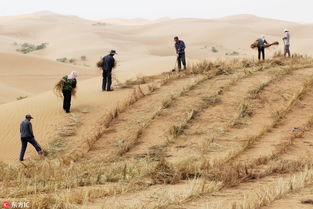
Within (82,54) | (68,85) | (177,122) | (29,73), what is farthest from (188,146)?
(82,54)

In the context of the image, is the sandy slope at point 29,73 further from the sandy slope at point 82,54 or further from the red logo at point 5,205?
the red logo at point 5,205

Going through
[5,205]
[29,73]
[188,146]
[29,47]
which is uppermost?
[29,47]

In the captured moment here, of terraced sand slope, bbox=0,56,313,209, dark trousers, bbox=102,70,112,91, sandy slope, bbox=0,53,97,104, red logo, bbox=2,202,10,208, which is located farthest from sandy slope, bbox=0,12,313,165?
red logo, bbox=2,202,10,208

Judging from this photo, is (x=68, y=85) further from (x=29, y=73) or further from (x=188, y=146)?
(x=29, y=73)

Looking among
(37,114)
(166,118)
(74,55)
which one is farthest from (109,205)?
(74,55)

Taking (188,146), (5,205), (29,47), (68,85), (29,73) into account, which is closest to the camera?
(5,205)

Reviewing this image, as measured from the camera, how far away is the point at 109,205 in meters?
6.43

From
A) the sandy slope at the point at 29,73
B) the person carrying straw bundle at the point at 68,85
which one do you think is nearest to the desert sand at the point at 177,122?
the person carrying straw bundle at the point at 68,85

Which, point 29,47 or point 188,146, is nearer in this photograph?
point 188,146

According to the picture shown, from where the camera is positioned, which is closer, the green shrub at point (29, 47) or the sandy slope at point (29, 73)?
the sandy slope at point (29, 73)

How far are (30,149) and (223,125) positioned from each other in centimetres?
469

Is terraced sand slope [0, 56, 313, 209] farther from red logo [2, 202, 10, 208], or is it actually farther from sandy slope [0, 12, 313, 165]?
sandy slope [0, 12, 313, 165]

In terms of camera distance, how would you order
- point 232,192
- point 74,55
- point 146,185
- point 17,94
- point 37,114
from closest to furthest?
Result: point 232,192 → point 146,185 → point 37,114 → point 17,94 → point 74,55

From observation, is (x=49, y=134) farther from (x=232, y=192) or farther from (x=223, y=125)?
(x=232, y=192)
